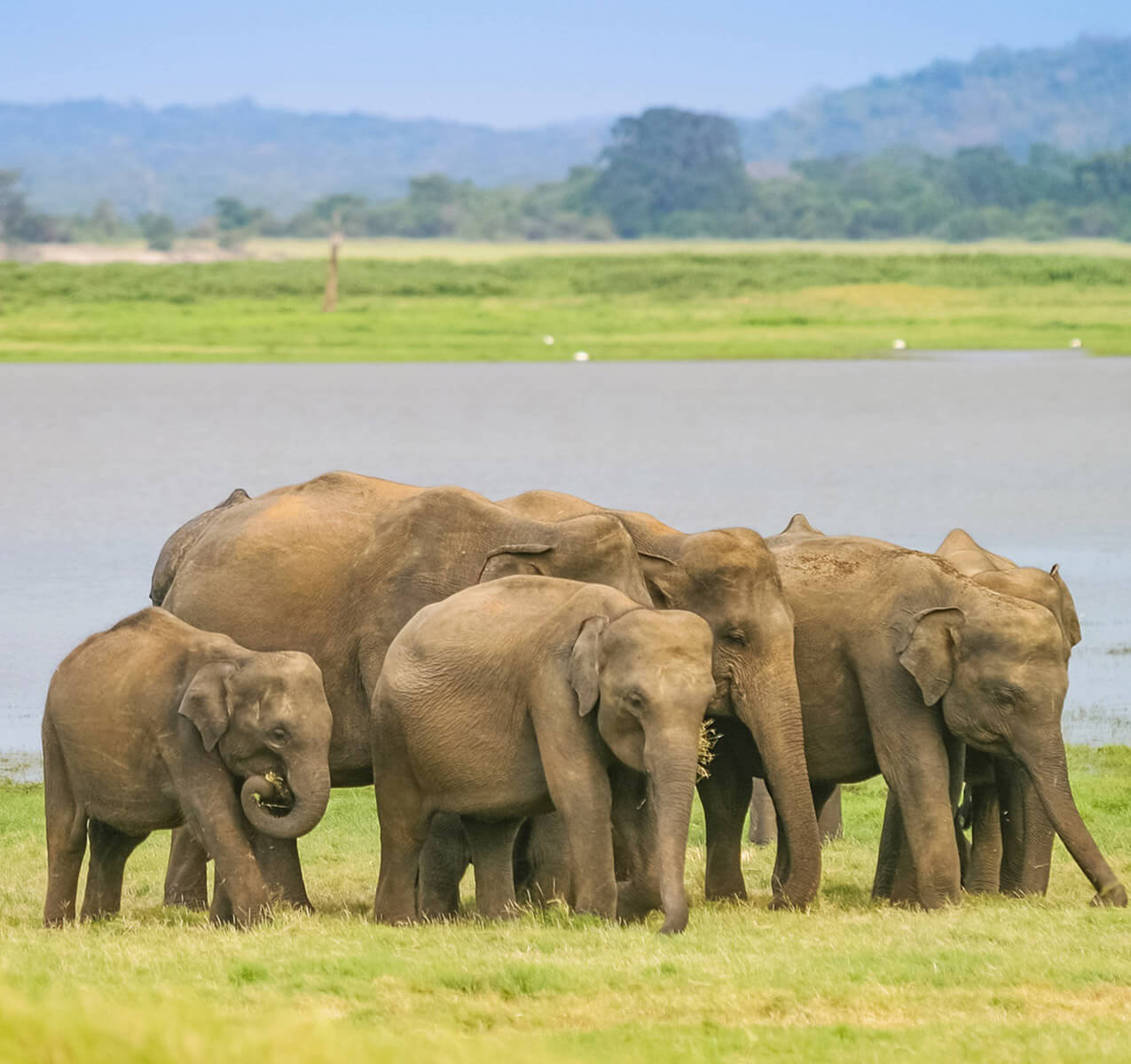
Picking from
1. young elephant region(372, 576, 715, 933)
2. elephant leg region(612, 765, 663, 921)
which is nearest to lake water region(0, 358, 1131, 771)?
elephant leg region(612, 765, 663, 921)

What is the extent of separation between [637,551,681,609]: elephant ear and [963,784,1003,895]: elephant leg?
1.98 metres

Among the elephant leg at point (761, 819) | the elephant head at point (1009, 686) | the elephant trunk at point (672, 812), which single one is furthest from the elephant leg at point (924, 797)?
the elephant leg at point (761, 819)

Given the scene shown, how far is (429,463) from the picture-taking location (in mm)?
39125

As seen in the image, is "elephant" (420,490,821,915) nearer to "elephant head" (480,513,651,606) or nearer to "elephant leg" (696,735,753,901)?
"elephant head" (480,513,651,606)

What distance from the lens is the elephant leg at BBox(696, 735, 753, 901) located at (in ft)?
35.2

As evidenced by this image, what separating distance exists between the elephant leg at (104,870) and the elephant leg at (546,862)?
1775mm

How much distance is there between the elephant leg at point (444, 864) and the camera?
10.2m

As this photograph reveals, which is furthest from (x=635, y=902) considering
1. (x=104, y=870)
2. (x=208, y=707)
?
(x=104, y=870)

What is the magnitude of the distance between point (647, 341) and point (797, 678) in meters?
57.9

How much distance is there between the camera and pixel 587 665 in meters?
9.07

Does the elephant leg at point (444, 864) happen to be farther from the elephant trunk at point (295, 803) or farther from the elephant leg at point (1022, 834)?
the elephant leg at point (1022, 834)

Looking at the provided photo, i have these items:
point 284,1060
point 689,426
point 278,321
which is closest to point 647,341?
point 278,321

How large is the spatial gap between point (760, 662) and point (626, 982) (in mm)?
2576

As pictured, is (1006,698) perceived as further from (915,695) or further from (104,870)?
(104,870)
